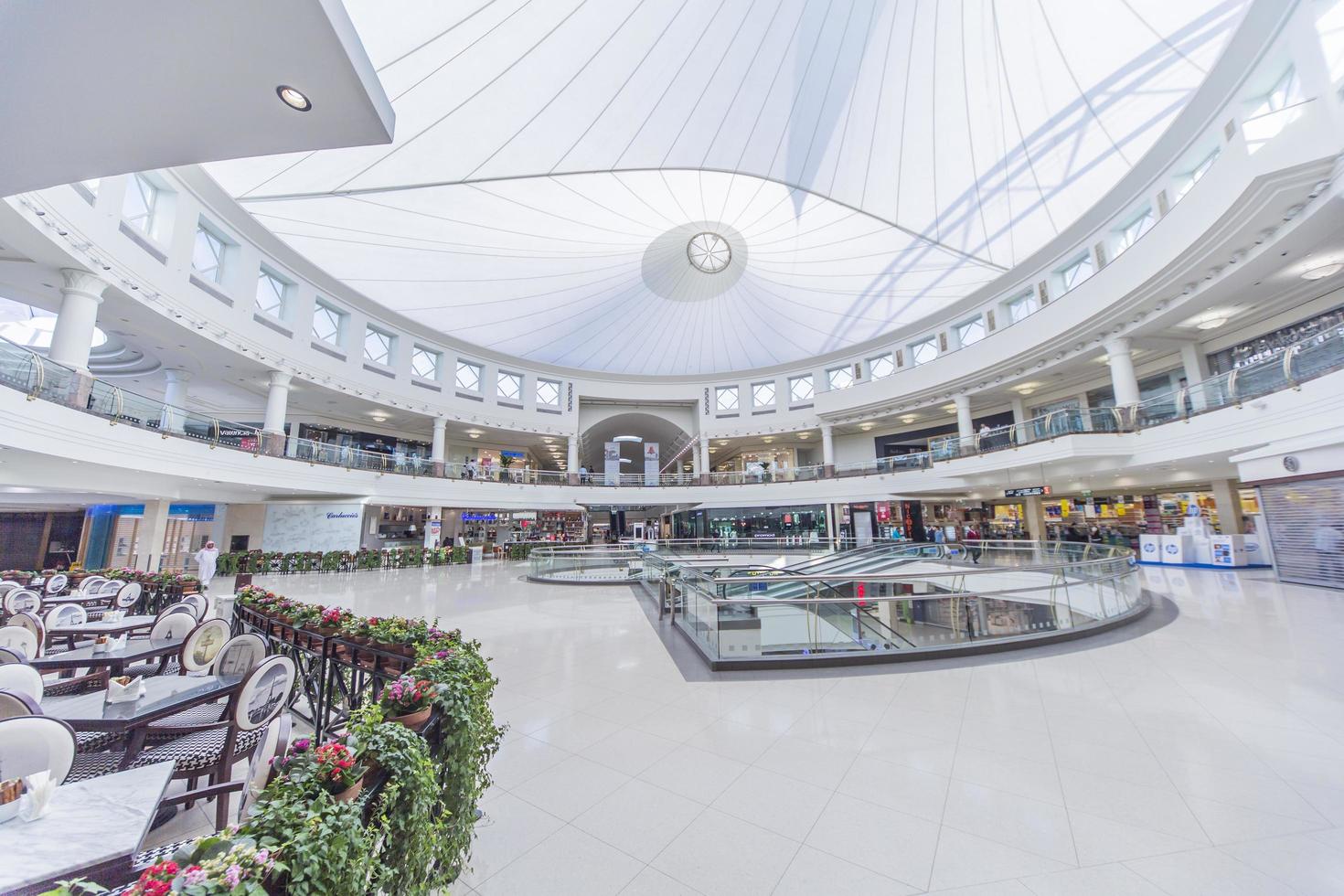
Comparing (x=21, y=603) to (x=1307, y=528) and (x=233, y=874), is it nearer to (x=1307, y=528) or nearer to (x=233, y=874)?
(x=233, y=874)

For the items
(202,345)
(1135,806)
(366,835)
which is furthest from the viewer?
(202,345)

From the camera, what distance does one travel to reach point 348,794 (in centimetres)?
150

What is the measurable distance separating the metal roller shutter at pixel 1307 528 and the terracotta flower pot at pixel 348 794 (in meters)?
14.6

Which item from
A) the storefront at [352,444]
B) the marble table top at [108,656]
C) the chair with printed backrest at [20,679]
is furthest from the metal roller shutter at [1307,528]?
the storefront at [352,444]

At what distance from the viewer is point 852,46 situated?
13.9m

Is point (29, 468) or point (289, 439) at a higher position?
point (289, 439)

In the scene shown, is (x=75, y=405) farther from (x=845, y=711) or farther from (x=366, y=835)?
(x=845, y=711)

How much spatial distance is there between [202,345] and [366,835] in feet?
63.8

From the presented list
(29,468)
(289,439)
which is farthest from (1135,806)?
(289,439)

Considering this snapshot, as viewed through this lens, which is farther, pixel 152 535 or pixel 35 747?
pixel 152 535

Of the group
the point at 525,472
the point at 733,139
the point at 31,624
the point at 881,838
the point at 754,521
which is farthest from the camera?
the point at 754,521

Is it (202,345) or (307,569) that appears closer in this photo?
(202,345)

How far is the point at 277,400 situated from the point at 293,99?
1957 centimetres

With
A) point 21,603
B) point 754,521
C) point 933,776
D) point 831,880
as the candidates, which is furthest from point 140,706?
point 754,521
